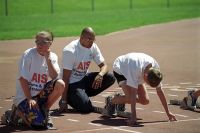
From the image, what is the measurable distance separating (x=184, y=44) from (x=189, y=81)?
1024cm

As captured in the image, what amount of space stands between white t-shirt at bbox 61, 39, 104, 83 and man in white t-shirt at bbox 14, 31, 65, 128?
1.43 m

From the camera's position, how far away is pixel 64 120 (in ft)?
38.1

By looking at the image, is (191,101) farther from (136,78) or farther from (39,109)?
(39,109)

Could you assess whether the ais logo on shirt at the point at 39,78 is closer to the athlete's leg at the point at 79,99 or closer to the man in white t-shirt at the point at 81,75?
the man in white t-shirt at the point at 81,75

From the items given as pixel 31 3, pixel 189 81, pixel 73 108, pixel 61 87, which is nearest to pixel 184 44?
pixel 189 81

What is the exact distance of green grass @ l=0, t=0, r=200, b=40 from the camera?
33.9 m

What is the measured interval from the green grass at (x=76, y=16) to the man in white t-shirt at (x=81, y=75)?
16999 millimetres

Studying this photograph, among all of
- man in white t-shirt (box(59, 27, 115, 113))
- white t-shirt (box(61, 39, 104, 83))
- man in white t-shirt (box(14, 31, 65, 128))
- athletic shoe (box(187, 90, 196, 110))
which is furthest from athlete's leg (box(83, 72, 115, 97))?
man in white t-shirt (box(14, 31, 65, 128))

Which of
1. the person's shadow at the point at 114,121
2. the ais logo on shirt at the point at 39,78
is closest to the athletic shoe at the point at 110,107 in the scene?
the person's shadow at the point at 114,121

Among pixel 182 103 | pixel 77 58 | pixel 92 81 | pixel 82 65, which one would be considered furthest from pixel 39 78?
pixel 182 103

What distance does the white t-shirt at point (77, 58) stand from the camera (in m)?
12.5

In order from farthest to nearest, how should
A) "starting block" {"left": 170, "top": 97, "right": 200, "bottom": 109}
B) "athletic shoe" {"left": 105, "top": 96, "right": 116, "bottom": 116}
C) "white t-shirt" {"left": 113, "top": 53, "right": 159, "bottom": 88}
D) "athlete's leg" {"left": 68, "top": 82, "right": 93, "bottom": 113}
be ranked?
"starting block" {"left": 170, "top": 97, "right": 200, "bottom": 109}
"athlete's leg" {"left": 68, "top": 82, "right": 93, "bottom": 113}
"athletic shoe" {"left": 105, "top": 96, "right": 116, "bottom": 116}
"white t-shirt" {"left": 113, "top": 53, "right": 159, "bottom": 88}

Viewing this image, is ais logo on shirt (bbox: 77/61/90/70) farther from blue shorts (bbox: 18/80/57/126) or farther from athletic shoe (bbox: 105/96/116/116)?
blue shorts (bbox: 18/80/57/126)

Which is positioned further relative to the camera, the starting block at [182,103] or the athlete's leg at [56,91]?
the starting block at [182,103]
